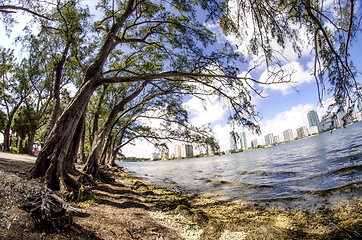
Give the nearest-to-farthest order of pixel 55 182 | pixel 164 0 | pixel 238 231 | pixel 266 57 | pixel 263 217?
pixel 238 231 → pixel 266 57 → pixel 263 217 → pixel 55 182 → pixel 164 0

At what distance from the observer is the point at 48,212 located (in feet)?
→ 7.23

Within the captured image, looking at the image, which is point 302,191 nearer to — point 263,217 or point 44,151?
point 263,217

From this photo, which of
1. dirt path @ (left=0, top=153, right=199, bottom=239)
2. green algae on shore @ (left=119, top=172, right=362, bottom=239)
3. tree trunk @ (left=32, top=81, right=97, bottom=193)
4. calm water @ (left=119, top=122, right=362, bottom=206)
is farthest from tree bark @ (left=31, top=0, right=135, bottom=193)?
calm water @ (left=119, top=122, right=362, bottom=206)

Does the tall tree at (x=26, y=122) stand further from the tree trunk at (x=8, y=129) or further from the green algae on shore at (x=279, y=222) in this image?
the green algae on shore at (x=279, y=222)

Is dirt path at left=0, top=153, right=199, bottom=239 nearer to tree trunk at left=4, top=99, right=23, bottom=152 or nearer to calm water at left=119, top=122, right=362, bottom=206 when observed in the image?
calm water at left=119, top=122, right=362, bottom=206

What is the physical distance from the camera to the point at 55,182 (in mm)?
4449

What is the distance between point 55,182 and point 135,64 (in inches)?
332

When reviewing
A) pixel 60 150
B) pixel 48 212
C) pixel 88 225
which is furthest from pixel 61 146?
pixel 48 212

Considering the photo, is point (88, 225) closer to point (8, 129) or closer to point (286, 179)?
point (286, 179)

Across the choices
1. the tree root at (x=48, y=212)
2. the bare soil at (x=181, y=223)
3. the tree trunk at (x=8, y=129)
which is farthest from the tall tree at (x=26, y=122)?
the tree root at (x=48, y=212)

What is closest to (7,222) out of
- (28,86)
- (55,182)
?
(55,182)

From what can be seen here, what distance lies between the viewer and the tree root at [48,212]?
213cm

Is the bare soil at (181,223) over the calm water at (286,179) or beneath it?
over

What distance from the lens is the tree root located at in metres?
2.13
